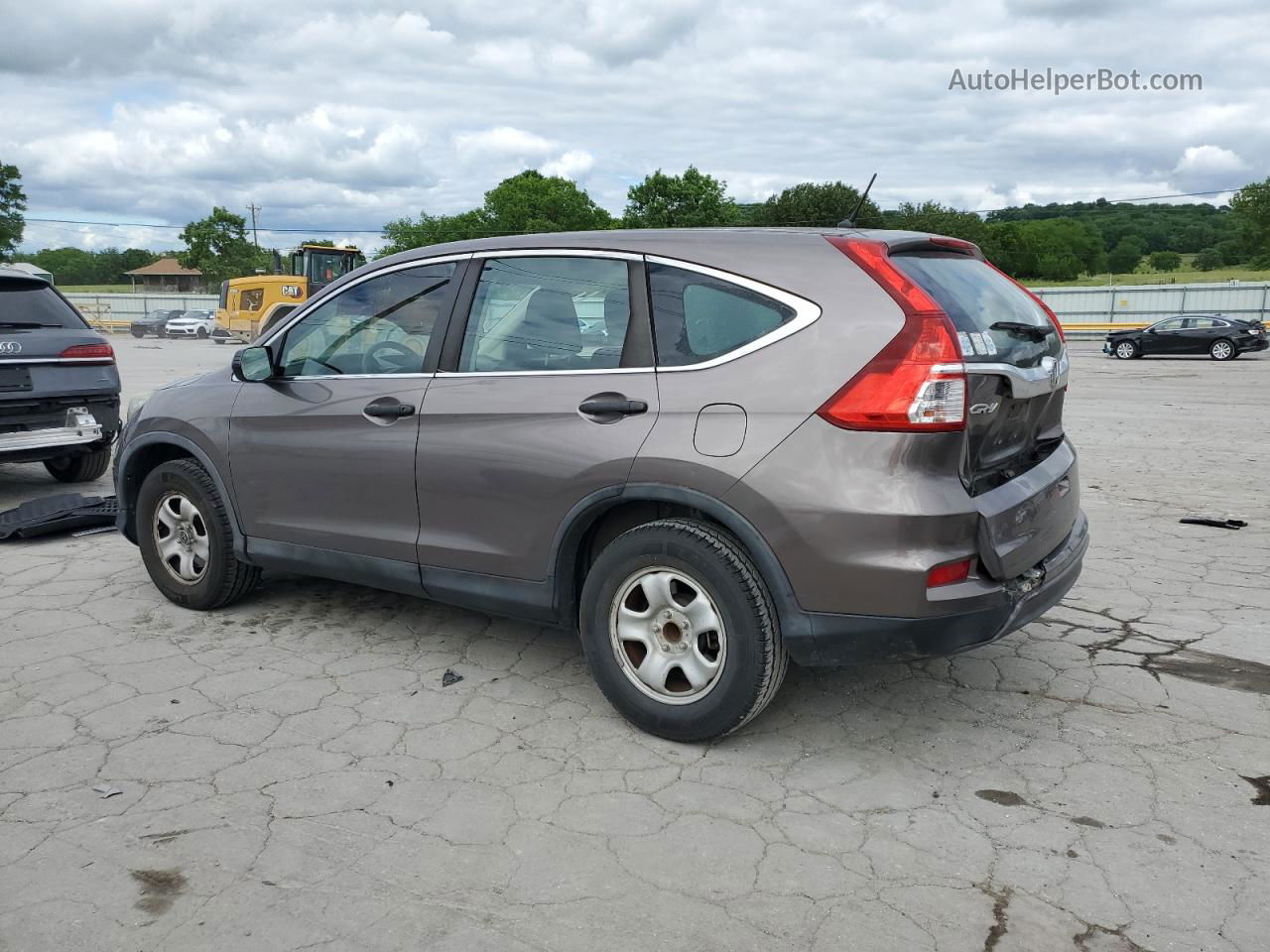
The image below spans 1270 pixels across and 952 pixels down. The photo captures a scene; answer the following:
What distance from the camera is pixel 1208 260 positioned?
86125 millimetres

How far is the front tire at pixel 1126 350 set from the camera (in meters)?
28.5

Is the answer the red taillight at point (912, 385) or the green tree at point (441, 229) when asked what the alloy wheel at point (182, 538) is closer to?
the red taillight at point (912, 385)

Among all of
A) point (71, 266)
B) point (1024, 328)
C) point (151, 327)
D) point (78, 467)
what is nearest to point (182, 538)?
point (1024, 328)

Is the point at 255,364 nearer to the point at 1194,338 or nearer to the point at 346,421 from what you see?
the point at 346,421

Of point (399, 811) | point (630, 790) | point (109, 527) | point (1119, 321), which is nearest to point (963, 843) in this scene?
point (630, 790)

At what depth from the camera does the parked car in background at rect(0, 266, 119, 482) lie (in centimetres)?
706

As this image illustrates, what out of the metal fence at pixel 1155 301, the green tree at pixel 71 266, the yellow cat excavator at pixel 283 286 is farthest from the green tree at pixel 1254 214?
the green tree at pixel 71 266

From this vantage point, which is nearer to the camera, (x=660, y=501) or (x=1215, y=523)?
(x=660, y=501)

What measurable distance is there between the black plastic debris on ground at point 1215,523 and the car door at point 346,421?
17.7 ft

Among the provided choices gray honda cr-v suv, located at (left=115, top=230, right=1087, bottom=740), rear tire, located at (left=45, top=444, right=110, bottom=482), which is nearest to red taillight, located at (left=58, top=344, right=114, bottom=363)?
rear tire, located at (left=45, top=444, right=110, bottom=482)

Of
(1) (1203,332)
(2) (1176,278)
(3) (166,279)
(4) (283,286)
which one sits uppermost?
(3) (166,279)

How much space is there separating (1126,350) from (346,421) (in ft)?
93.9

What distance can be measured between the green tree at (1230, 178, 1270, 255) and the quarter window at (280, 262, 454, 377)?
8686cm

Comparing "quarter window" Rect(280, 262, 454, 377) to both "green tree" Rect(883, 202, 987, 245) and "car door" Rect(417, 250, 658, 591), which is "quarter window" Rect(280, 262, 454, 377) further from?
"green tree" Rect(883, 202, 987, 245)
